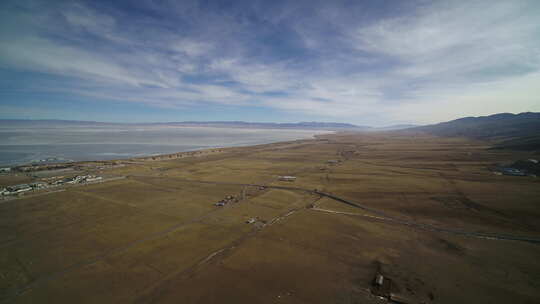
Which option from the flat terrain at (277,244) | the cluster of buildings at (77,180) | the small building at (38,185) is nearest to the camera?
the flat terrain at (277,244)

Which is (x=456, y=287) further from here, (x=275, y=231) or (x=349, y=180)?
(x=349, y=180)

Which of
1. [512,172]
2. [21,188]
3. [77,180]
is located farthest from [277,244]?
[512,172]

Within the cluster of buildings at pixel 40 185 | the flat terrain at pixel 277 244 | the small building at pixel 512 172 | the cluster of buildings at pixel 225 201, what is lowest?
the flat terrain at pixel 277 244

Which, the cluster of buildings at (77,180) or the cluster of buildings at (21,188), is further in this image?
the cluster of buildings at (77,180)

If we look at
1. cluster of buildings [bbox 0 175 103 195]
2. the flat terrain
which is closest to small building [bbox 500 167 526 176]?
the flat terrain

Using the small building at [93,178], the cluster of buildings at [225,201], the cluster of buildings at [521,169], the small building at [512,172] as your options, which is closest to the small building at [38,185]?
the small building at [93,178]

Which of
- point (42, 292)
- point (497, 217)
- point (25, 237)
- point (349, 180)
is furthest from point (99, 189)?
point (497, 217)

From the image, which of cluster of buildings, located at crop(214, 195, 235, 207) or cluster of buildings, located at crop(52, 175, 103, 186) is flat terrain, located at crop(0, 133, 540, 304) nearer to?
cluster of buildings, located at crop(214, 195, 235, 207)

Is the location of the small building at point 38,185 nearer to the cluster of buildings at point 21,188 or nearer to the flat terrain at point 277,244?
the cluster of buildings at point 21,188

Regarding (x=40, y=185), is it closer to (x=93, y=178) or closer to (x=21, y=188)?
(x=21, y=188)
